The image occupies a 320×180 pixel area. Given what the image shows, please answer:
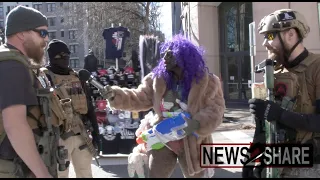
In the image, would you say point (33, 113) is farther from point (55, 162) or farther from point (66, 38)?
point (66, 38)

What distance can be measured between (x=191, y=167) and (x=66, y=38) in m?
75.0

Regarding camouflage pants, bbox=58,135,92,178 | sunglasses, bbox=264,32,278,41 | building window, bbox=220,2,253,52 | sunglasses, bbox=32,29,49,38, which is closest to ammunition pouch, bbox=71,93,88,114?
camouflage pants, bbox=58,135,92,178

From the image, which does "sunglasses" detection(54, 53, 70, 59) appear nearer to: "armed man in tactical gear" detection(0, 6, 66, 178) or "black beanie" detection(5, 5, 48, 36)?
"armed man in tactical gear" detection(0, 6, 66, 178)

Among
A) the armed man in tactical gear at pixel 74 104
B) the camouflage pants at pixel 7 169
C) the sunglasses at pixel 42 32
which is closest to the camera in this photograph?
the camouflage pants at pixel 7 169

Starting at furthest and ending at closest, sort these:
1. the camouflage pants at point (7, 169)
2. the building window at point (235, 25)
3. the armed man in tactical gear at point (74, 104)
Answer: the building window at point (235, 25)
the armed man in tactical gear at point (74, 104)
the camouflage pants at point (7, 169)


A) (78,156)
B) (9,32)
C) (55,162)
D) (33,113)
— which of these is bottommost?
(78,156)

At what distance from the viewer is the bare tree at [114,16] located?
25.7 metres

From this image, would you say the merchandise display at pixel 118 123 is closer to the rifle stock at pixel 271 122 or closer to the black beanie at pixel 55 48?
the black beanie at pixel 55 48

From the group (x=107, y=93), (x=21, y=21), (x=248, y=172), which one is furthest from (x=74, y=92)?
(x=248, y=172)

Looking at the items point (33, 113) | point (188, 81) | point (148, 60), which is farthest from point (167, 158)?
point (148, 60)

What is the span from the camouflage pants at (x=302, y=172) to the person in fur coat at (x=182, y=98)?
945 millimetres

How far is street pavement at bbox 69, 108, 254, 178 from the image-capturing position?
5.88 meters

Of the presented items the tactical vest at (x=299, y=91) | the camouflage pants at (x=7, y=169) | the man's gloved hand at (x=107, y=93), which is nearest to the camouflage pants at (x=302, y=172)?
the tactical vest at (x=299, y=91)

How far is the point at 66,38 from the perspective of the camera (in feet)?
247
